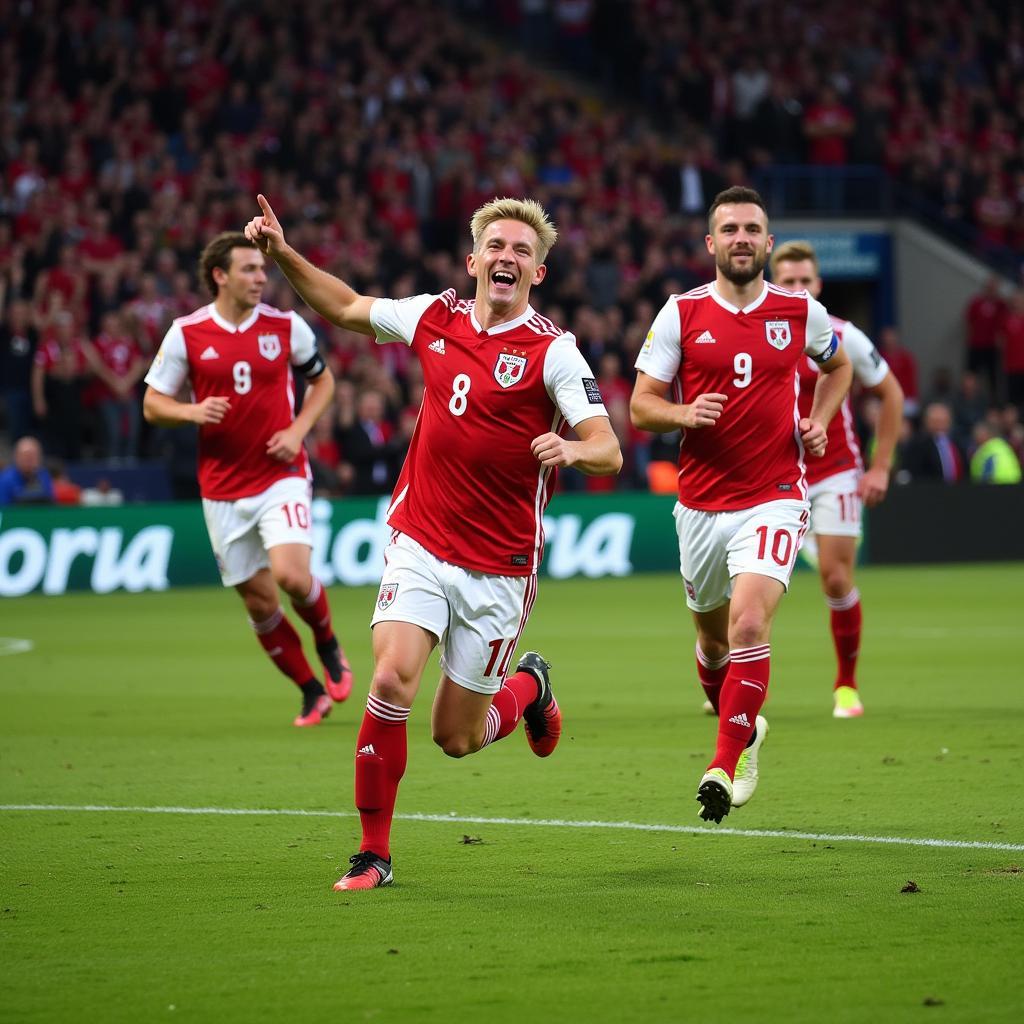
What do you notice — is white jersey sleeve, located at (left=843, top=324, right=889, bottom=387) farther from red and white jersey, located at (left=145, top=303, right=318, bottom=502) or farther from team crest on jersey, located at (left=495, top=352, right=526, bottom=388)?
team crest on jersey, located at (left=495, top=352, right=526, bottom=388)

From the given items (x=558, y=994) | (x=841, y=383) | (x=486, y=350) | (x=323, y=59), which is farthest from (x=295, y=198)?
(x=558, y=994)

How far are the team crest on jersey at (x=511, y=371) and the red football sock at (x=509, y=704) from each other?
123 centimetres

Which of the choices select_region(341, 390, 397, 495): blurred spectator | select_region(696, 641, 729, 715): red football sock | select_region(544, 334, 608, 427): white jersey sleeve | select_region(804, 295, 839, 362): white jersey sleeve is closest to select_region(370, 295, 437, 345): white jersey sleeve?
select_region(544, 334, 608, 427): white jersey sleeve

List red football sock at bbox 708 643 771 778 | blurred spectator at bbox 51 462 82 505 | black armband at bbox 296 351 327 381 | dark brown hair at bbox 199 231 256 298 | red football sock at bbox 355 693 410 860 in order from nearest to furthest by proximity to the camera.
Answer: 1. red football sock at bbox 355 693 410 860
2. red football sock at bbox 708 643 771 778
3. dark brown hair at bbox 199 231 256 298
4. black armband at bbox 296 351 327 381
5. blurred spectator at bbox 51 462 82 505

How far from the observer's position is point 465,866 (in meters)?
6.80

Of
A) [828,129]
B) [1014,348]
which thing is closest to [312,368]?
[1014,348]

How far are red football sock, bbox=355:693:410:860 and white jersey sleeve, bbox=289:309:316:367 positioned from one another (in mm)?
5142

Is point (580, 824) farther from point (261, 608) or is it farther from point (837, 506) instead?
point (837, 506)

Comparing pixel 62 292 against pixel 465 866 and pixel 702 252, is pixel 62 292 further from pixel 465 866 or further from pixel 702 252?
pixel 465 866

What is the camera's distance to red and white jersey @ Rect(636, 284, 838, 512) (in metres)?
8.38

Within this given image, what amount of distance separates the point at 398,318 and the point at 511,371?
1.65ft

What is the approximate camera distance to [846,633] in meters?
11.1

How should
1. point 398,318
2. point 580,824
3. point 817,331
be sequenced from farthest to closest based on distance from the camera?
point 817,331, point 580,824, point 398,318

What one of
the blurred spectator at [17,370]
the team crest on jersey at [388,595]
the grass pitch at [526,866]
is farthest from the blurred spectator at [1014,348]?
the team crest on jersey at [388,595]
